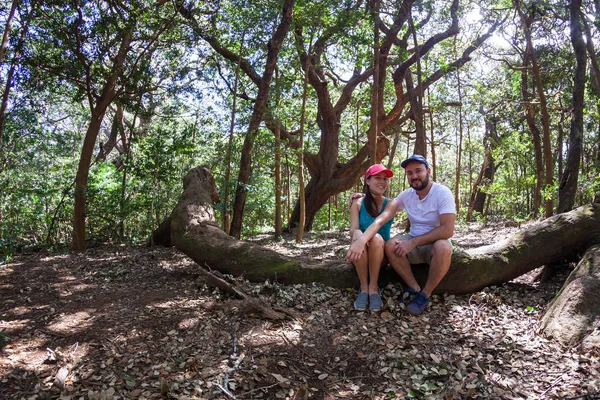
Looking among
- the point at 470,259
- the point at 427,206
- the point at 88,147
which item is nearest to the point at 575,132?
the point at 470,259

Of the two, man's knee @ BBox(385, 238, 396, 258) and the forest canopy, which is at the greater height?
the forest canopy

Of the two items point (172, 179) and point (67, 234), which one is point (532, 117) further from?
point (67, 234)

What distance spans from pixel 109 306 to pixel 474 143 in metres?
21.9

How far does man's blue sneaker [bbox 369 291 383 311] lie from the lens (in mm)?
3760

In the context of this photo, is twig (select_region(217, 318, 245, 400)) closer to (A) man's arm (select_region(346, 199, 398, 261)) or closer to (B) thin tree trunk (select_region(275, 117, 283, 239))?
(A) man's arm (select_region(346, 199, 398, 261))

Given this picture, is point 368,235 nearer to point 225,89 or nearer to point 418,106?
point 418,106

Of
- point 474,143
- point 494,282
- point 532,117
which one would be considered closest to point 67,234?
point 494,282

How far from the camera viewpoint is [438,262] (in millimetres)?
3695

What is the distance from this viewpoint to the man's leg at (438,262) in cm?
368

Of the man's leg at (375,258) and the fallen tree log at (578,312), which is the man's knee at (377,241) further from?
the fallen tree log at (578,312)

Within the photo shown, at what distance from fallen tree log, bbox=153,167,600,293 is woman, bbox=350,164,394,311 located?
1.29 ft

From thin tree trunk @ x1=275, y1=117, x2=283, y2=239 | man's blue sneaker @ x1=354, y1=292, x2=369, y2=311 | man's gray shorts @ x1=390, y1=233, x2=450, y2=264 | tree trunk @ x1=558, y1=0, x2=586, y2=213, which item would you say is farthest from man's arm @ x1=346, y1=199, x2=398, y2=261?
thin tree trunk @ x1=275, y1=117, x2=283, y2=239

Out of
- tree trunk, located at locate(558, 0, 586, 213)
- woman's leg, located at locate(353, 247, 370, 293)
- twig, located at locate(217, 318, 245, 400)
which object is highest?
tree trunk, located at locate(558, 0, 586, 213)

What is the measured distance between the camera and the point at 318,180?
13.6 meters
